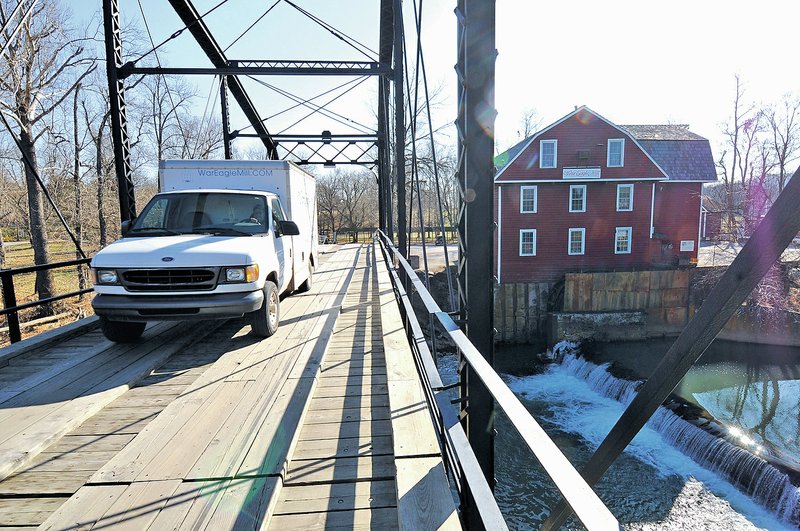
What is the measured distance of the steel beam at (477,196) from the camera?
98.6 inches

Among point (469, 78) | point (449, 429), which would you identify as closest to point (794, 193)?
point (449, 429)

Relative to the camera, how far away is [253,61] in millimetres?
11227

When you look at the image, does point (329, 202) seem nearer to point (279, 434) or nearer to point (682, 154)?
point (682, 154)

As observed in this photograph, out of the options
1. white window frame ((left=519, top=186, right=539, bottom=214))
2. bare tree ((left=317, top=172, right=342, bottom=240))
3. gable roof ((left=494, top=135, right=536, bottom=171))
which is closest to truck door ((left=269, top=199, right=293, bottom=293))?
gable roof ((left=494, top=135, right=536, bottom=171))

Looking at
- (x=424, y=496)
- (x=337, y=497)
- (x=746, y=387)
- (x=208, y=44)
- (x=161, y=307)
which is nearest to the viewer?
(x=424, y=496)

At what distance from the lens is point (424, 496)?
7.23 ft

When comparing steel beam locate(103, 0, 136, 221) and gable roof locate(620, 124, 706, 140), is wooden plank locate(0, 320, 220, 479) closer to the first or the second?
steel beam locate(103, 0, 136, 221)

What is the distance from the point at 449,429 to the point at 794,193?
1.53 meters

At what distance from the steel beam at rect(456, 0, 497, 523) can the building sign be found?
24662mm

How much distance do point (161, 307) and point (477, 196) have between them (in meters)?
3.60

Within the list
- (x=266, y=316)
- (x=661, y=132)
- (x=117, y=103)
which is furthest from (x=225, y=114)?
(x=661, y=132)

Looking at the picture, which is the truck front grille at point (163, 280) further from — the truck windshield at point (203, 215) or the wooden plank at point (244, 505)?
the wooden plank at point (244, 505)

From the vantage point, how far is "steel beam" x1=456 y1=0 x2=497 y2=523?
2504 millimetres

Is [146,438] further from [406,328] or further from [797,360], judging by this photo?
[797,360]
